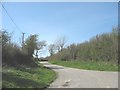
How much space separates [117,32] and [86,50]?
1609 cm

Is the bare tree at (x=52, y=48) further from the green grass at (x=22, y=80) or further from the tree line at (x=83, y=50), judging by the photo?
the green grass at (x=22, y=80)

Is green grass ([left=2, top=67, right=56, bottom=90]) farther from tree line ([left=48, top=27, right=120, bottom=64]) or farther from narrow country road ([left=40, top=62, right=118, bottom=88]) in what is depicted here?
tree line ([left=48, top=27, right=120, bottom=64])

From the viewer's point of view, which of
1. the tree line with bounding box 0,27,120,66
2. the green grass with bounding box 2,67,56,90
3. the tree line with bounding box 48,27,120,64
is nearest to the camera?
the green grass with bounding box 2,67,56,90

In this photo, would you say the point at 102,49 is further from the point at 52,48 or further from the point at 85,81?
the point at 52,48

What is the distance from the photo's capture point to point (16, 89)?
620 inches

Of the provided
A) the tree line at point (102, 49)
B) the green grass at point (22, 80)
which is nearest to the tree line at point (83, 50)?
the tree line at point (102, 49)

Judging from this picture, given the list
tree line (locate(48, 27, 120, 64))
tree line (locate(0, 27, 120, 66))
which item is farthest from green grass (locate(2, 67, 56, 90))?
tree line (locate(48, 27, 120, 64))

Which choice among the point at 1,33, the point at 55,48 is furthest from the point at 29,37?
the point at 55,48

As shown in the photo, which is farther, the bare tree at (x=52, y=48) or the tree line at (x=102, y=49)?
the bare tree at (x=52, y=48)

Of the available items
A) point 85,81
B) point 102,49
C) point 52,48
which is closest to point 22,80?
point 85,81

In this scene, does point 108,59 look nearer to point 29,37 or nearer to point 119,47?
point 119,47

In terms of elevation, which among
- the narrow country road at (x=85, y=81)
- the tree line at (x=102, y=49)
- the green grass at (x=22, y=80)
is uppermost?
the tree line at (x=102, y=49)

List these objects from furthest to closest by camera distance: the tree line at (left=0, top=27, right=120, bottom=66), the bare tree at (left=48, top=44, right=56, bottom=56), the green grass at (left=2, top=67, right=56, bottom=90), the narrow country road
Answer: the bare tree at (left=48, top=44, right=56, bottom=56) → the tree line at (left=0, top=27, right=120, bottom=66) → the narrow country road → the green grass at (left=2, top=67, right=56, bottom=90)

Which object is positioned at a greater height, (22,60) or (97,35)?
(97,35)
